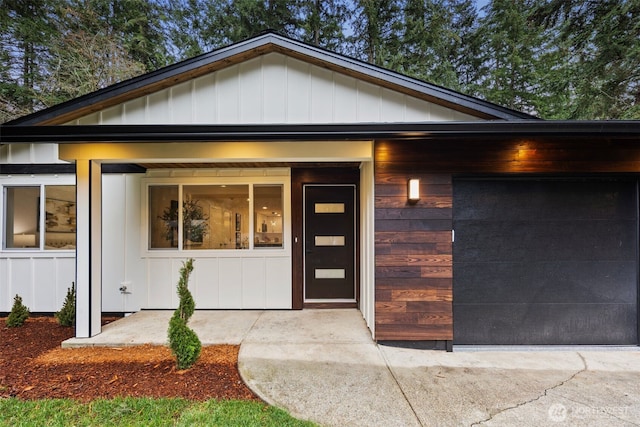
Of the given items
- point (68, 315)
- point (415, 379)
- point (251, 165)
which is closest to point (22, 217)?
point (68, 315)

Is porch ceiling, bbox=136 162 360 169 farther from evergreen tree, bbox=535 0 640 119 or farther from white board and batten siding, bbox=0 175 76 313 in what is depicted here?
evergreen tree, bbox=535 0 640 119

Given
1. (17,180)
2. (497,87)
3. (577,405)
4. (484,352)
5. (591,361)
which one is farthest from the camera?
(497,87)

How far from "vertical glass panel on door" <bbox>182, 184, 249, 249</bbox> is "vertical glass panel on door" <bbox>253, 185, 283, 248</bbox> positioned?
172 millimetres

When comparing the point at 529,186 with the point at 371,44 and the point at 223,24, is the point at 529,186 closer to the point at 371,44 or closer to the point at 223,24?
the point at 371,44

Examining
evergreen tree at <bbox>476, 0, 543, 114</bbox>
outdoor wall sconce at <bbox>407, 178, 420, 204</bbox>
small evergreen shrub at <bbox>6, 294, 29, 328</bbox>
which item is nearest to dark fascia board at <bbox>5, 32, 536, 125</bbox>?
outdoor wall sconce at <bbox>407, 178, 420, 204</bbox>

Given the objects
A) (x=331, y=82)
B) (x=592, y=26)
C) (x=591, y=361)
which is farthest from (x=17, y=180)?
(x=592, y=26)

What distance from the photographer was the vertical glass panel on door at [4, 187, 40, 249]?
4938 millimetres

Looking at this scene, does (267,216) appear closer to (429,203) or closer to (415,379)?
(429,203)

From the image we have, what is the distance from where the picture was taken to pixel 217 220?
5.08 metres

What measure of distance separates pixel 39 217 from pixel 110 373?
3.64 metres

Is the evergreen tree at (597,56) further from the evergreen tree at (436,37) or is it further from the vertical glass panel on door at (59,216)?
the vertical glass panel on door at (59,216)

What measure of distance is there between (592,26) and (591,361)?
294 inches

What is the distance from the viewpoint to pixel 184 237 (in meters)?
5.06

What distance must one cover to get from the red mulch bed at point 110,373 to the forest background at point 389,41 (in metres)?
5.86
